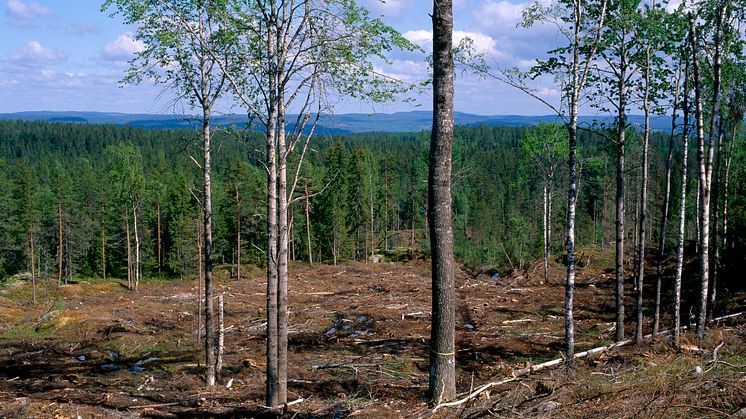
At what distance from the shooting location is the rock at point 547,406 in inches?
246

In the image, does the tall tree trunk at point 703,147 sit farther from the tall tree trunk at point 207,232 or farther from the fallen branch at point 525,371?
the tall tree trunk at point 207,232

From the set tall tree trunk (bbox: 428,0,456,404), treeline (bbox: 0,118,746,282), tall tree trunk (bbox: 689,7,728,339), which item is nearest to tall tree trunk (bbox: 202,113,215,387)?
tall tree trunk (bbox: 428,0,456,404)

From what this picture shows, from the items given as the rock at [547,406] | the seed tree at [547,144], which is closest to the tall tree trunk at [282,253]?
the rock at [547,406]

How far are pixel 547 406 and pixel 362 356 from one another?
28.8 ft

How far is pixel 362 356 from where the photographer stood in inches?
578

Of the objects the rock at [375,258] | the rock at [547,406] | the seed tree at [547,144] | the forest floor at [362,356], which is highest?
the seed tree at [547,144]

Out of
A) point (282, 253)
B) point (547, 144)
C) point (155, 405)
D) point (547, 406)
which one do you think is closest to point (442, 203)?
point (547, 406)

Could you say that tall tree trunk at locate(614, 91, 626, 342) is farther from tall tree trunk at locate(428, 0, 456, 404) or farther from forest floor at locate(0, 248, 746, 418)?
tall tree trunk at locate(428, 0, 456, 404)

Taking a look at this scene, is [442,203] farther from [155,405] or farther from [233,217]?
[233,217]

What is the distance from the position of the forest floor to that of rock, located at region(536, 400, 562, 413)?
38mm

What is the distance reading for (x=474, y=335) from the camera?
20.0 metres

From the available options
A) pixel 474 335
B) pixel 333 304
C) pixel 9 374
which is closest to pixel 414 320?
pixel 474 335

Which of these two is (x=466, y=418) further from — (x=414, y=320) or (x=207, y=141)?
(x=414, y=320)

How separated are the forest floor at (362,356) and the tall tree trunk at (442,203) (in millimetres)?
648
